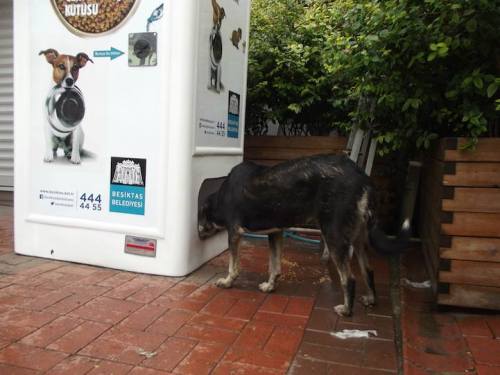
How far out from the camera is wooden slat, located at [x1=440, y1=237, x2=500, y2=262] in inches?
126

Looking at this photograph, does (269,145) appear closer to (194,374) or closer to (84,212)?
(84,212)

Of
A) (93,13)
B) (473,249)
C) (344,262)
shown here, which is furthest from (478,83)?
(93,13)

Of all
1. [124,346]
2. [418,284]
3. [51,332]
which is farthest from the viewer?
[418,284]

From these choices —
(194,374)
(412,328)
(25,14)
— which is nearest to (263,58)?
(25,14)

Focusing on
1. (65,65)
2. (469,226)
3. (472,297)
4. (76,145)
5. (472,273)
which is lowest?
(472,297)

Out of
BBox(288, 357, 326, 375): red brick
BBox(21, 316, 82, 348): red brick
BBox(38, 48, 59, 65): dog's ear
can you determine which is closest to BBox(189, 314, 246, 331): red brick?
BBox(288, 357, 326, 375): red brick

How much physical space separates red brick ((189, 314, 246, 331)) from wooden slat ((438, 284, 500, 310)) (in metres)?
1.49

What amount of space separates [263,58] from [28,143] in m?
2.94

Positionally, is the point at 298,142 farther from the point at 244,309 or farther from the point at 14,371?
the point at 14,371

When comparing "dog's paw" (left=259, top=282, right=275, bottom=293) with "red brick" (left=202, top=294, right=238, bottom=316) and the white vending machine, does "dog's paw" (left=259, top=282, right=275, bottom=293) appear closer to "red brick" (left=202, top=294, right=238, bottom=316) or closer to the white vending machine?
"red brick" (left=202, top=294, right=238, bottom=316)

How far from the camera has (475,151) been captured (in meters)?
3.17

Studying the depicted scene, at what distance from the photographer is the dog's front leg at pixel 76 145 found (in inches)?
162

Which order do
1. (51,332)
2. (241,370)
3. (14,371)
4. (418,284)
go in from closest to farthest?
(14,371) → (241,370) → (51,332) → (418,284)

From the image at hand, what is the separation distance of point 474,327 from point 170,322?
2.07 metres
